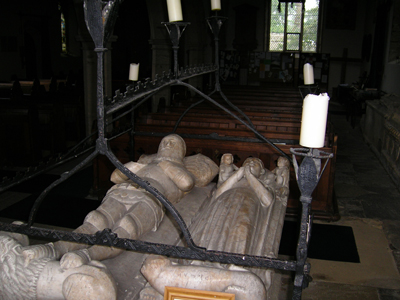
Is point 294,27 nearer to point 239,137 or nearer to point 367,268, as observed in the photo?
point 239,137

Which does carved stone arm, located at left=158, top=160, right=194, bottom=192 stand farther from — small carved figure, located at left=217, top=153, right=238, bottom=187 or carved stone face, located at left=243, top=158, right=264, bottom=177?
carved stone face, located at left=243, top=158, right=264, bottom=177

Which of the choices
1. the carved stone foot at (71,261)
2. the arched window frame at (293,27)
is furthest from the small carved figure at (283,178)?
the arched window frame at (293,27)

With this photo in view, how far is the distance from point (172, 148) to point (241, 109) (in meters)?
2.96

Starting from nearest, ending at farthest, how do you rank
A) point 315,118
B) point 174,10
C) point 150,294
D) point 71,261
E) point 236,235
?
point 315,118
point 71,261
point 150,294
point 174,10
point 236,235

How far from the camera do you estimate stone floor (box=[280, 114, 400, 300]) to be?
2.90 m

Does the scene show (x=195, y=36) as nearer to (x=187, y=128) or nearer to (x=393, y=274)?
(x=187, y=128)

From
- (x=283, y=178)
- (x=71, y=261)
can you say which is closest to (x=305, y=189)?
(x=71, y=261)

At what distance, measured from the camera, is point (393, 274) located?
313 centimetres

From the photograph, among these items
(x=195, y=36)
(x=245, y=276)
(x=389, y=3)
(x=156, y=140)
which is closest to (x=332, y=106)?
(x=389, y=3)

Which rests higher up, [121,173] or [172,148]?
[172,148]

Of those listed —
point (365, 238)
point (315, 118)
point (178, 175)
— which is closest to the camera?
point (315, 118)

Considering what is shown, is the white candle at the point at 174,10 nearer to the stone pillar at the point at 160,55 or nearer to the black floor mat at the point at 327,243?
the black floor mat at the point at 327,243

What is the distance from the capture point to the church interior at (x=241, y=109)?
→ 337 centimetres

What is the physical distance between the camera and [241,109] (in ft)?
19.8
